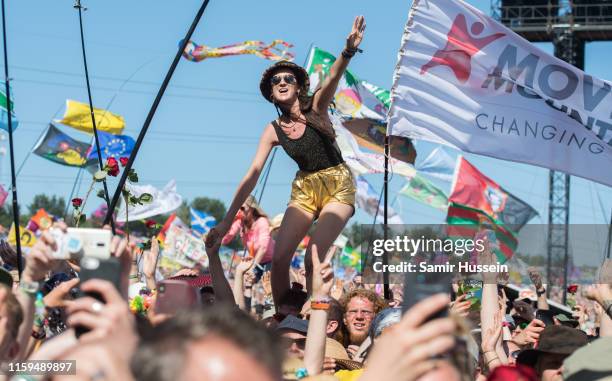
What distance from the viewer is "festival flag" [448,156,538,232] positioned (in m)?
21.7

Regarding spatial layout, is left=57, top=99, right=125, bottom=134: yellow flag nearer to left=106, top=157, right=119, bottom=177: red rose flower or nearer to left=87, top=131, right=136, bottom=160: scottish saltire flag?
left=87, top=131, right=136, bottom=160: scottish saltire flag

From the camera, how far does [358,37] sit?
5.93 meters

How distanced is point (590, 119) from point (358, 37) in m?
2.92

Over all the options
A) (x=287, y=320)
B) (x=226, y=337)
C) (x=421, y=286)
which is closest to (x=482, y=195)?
(x=287, y=320)

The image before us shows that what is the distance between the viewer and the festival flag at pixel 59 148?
913 inches

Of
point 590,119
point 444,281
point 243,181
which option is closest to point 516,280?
point 590,119

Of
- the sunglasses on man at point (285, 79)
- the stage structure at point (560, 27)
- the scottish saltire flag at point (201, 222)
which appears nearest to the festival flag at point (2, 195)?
the sunglasses on man at point (285, 79)

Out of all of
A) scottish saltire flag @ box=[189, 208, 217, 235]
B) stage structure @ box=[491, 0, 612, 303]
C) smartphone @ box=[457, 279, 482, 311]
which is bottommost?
smartphone @ box=[457, 279, 482, 311]

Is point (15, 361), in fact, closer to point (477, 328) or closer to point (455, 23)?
point (477, 328)

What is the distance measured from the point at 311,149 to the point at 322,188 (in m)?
0.25

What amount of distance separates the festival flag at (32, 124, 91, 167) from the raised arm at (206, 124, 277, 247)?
1754 cm

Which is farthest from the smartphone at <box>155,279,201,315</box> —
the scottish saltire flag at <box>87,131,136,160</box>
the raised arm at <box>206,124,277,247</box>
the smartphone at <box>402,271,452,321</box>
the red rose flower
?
the scottish saltire flag at <box>87,131,136,160</box>

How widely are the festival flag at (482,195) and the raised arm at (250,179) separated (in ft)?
49.6

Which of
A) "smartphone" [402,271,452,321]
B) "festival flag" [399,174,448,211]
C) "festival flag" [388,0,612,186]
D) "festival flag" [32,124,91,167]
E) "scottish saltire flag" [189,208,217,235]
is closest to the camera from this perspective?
"smartphone" [402,271,452,321]
